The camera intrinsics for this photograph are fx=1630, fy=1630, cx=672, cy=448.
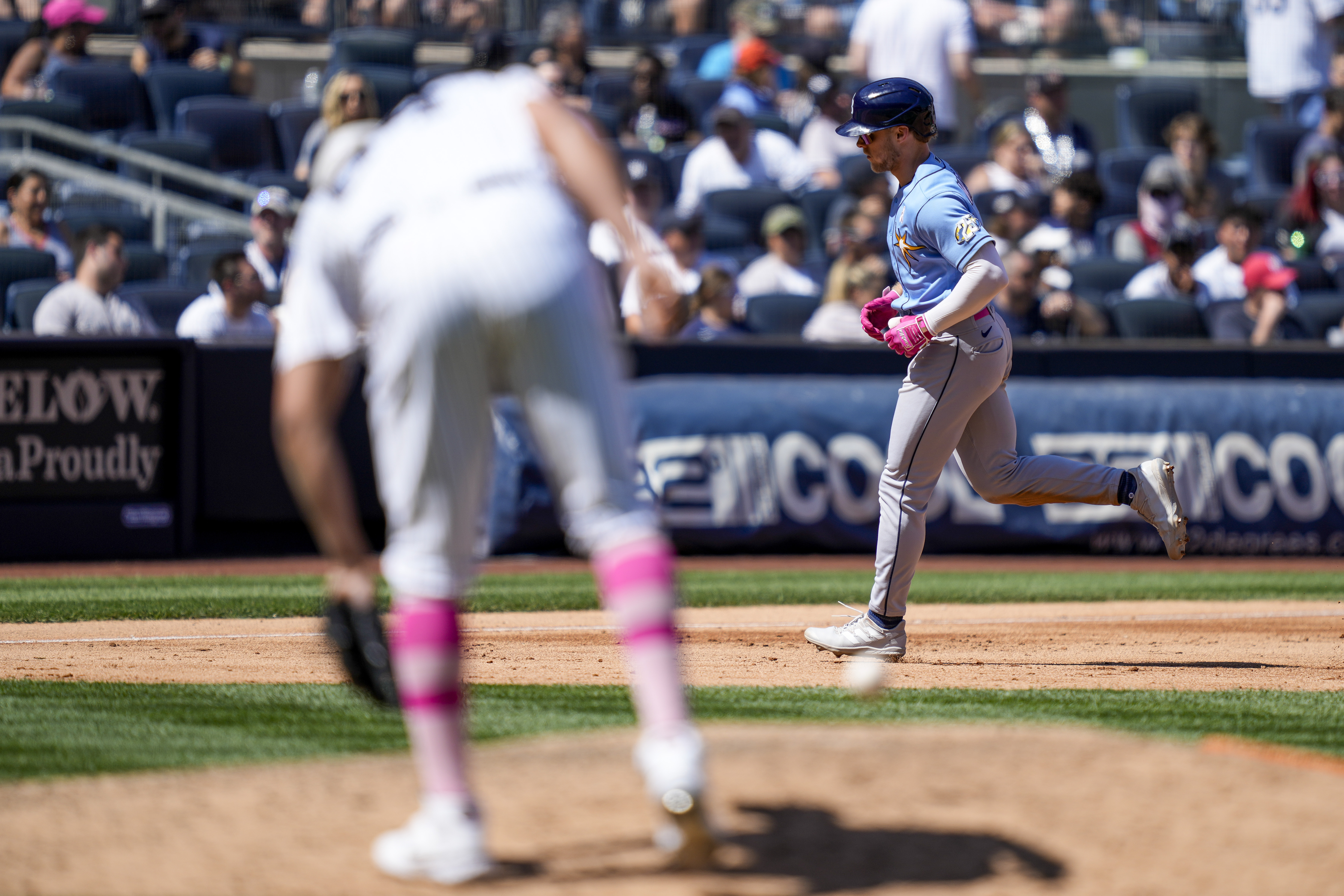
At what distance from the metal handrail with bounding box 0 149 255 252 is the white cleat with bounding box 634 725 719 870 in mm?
10171

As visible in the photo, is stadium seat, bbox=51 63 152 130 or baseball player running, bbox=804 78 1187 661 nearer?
baseball player running, bbox=804 78 1187 661

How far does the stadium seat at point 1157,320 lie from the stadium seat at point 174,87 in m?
7.71

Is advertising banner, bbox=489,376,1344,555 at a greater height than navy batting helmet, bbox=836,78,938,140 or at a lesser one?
lesser

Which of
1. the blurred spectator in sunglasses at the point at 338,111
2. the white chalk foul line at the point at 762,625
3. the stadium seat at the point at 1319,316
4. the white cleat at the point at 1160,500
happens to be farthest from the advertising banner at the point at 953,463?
the white cleat at the point at 1160,500

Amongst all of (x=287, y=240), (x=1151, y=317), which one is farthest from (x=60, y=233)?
(x=1151, y=317)

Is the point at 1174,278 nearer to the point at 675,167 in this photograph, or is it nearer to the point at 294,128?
the point at 675,167

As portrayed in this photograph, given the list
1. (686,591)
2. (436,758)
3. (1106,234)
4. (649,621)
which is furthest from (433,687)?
(1106,234)

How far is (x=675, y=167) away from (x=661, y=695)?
37.7 ft

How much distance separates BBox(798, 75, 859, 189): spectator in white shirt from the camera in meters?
14.2

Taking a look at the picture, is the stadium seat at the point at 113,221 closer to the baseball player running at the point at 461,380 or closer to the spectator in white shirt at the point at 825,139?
the spectator in white shirt at the point at 825,139

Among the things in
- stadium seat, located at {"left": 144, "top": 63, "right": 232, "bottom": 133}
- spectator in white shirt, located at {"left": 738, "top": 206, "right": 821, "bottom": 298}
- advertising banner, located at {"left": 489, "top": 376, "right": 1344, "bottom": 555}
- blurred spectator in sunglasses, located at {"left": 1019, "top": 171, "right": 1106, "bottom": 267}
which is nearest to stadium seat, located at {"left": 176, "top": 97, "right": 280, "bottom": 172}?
stadium seat, located at {"left": 144, "top": 63, "right": 232, "bottom": 133}

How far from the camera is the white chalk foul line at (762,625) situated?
23.0 ft

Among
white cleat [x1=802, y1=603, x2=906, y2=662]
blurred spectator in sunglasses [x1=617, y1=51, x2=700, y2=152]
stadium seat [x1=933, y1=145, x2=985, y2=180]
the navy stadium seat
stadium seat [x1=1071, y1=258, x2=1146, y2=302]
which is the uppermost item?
the navy stadium seat

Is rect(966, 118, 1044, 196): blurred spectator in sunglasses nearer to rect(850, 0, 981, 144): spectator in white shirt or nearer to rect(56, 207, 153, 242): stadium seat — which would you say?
rect(850, 0, 981, 144): spectator in white shirt
